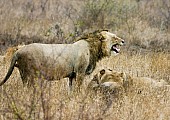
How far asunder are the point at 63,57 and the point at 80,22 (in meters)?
9.51

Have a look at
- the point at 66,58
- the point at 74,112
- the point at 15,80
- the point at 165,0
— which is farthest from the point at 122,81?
the point at 165,0

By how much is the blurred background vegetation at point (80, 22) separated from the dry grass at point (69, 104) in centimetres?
645

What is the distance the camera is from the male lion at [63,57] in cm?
822

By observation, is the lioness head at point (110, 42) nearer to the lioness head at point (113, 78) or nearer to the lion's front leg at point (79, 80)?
the lioness head at point (113, 78)

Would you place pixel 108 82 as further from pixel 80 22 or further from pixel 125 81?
pixel 80 22

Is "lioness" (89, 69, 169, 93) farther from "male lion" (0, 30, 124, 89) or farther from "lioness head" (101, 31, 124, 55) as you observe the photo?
"lioness head" (101, 31, 124, 55)

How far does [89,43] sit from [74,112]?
2.49m

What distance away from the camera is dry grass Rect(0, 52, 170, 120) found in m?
6.51

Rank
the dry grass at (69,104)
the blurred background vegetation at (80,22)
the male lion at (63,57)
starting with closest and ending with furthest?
1. the dry grass at (69,104)
2. the male lion at (63,57)
3. the blurred background vegetation at (80,22)

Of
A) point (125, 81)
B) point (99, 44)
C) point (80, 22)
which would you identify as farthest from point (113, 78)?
point (80, 22)

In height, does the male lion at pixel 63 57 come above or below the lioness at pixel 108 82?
above

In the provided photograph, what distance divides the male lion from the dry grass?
22cm

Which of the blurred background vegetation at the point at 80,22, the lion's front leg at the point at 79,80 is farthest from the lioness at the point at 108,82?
the blurred background vegetation at the point at 80,22

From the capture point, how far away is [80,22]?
1797 centimetres
